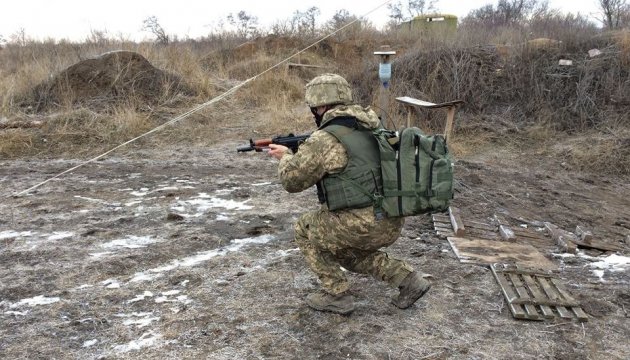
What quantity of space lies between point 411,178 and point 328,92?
694 millimetres

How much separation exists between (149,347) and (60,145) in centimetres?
698

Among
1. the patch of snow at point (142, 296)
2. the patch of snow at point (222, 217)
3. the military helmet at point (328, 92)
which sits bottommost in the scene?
the patch of snow at point (142, 296)

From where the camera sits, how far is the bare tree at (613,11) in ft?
53.5

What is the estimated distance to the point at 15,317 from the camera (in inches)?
133

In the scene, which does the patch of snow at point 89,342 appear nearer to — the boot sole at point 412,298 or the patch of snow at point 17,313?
→ the patch of snow at point 17,313

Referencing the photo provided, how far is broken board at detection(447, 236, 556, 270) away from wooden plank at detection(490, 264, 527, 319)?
28 cm

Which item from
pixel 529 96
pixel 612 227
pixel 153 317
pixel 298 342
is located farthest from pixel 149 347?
pixel 529 96

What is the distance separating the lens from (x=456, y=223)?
498 cm

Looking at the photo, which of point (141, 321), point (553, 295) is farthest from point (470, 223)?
point (141, 321)

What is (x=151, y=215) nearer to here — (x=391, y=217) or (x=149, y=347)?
(x=149, y=347)

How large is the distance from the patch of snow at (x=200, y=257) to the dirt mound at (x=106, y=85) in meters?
6.70

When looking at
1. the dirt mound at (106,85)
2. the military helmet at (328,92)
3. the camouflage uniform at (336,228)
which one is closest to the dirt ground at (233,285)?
the camouflage uniform at (336,228)

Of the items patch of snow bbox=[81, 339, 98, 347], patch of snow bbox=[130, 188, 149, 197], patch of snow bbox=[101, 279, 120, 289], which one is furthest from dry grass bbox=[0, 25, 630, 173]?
patch of snow bbox=[81, 339, 98, 347]

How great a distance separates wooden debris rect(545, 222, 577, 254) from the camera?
4.71 metres
